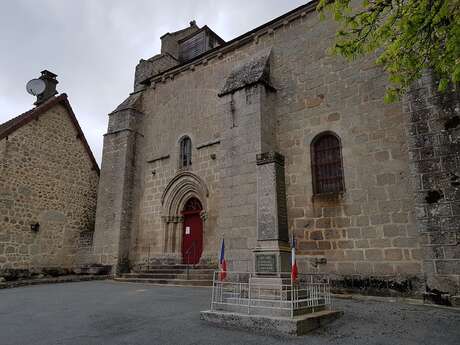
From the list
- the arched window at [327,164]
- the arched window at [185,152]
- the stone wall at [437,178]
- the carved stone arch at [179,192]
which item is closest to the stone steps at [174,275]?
the carved stone arch at [179,192]

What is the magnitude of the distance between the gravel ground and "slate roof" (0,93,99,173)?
784 centimetres

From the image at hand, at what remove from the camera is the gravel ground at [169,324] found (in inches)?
176

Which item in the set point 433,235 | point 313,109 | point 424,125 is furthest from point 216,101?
point 433,235

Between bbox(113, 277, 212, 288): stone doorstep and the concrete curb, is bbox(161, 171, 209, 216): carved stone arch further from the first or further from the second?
the concrete curb

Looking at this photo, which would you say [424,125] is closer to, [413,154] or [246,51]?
[413,154]

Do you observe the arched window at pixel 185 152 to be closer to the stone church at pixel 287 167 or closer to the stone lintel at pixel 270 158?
the stone church at pixel 287 167

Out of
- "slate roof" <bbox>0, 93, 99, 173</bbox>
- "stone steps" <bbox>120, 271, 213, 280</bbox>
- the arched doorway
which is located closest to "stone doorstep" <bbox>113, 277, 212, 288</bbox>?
"stone steps" <bbox>120, 271, 213, 280</bbox>

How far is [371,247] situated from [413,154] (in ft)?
8.11

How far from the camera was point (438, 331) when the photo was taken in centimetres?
491

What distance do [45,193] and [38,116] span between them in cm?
321

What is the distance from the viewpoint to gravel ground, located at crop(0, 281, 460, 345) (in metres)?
4.47

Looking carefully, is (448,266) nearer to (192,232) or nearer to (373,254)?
(373,254)

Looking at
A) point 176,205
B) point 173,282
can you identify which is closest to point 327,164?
point 173,282

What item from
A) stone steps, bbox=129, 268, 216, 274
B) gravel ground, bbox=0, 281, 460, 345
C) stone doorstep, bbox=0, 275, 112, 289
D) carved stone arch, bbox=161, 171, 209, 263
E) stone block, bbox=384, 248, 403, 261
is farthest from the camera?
carved stone arch, bbox=161, 171, 209, 263
